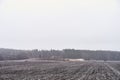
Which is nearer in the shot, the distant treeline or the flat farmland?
the flat farmland

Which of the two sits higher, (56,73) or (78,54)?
(78,54)

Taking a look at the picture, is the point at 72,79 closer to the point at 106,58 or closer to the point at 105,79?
the point at 105,79

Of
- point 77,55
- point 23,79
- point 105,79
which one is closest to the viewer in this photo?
point 23,79

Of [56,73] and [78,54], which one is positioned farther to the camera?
[78,54]

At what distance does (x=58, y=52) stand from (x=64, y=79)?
98.3m

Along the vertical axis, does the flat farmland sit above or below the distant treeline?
below

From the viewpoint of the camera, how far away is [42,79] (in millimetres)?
23375

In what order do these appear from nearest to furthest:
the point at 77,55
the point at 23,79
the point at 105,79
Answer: the point at 23,79 → the point at 105,79 → the point at 77,55

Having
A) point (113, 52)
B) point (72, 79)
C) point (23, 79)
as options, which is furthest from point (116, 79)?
point (113, 52)

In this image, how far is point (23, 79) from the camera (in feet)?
75.9

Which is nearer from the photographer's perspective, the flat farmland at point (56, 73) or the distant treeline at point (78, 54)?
the flat farmland at point (56, 73)

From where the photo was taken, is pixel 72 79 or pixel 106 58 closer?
pixel 72 79

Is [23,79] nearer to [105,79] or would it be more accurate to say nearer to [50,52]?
[105,79]

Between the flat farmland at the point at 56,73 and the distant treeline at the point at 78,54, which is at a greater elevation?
the distant treeline at the point at 78,54
